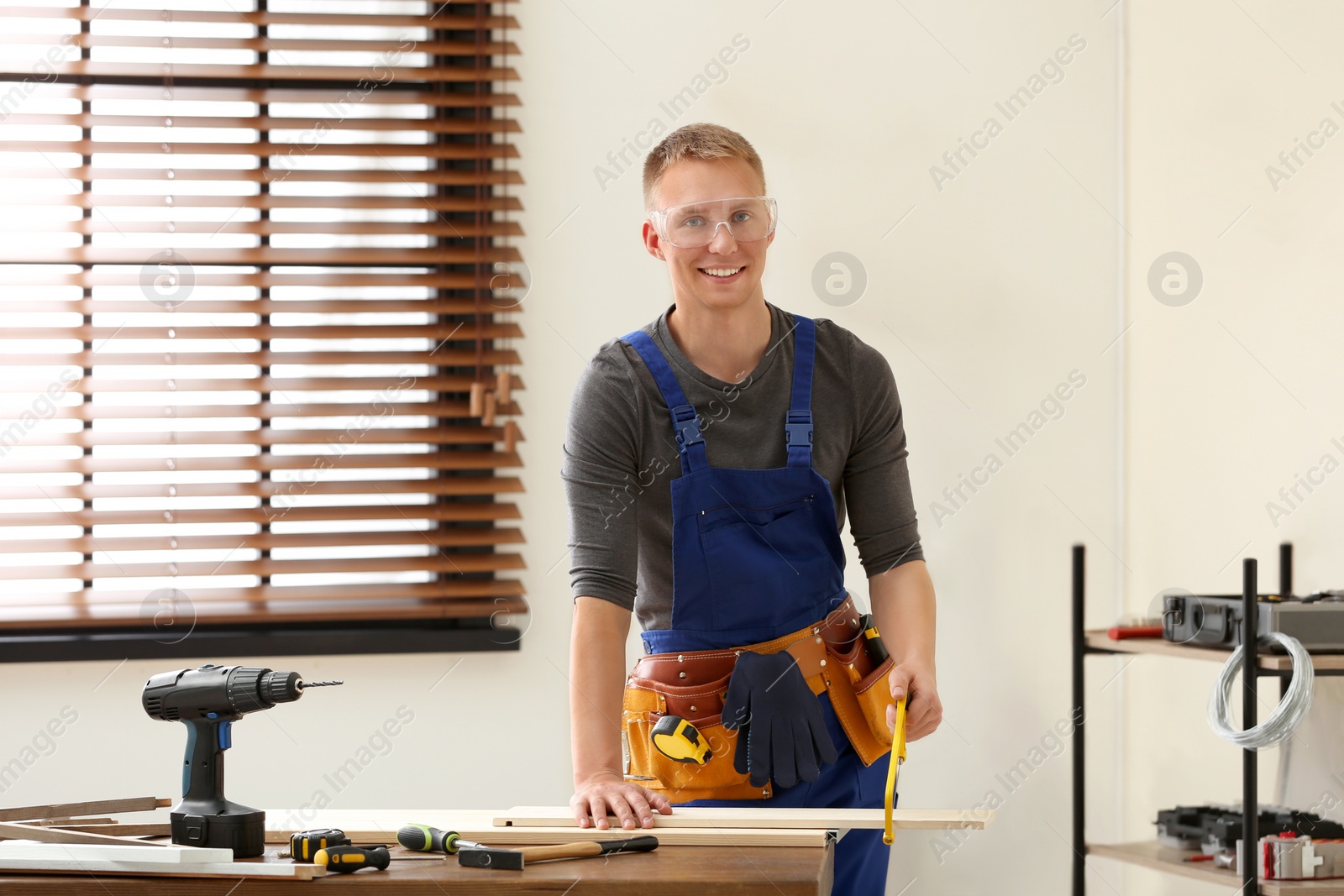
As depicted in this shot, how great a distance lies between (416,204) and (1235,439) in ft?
6.03

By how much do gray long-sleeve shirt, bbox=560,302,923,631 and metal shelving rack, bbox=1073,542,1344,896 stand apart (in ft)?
2.24

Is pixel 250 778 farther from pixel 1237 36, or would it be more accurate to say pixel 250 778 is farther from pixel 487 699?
pixel 1237 36

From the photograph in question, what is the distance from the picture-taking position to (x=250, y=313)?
8.52ft

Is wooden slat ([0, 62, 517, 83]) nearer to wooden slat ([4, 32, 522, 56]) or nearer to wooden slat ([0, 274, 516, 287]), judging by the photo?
wooden slat ([4, 32, 522, 56])

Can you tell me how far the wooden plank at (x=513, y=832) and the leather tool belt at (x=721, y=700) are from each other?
0.27m

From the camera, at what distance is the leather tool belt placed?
1525 mm

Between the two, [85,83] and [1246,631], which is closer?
[1246,631]

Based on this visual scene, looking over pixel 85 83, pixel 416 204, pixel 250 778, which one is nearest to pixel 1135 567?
pixel 416 204

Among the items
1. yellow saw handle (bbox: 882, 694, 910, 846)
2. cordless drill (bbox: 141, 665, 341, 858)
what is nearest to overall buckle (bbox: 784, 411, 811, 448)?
yellow saw handle (bbox: 882, 694, 910, 846)

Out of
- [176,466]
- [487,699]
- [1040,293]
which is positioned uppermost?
[1040,293]

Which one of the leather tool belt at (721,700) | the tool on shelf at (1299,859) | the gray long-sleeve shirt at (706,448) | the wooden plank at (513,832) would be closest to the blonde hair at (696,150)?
the gray long-sleeve shirt at (706,448)

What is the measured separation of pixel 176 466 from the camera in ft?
8.33

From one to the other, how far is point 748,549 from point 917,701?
0.97 ft

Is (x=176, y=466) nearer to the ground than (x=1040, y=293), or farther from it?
nearer to the ground
